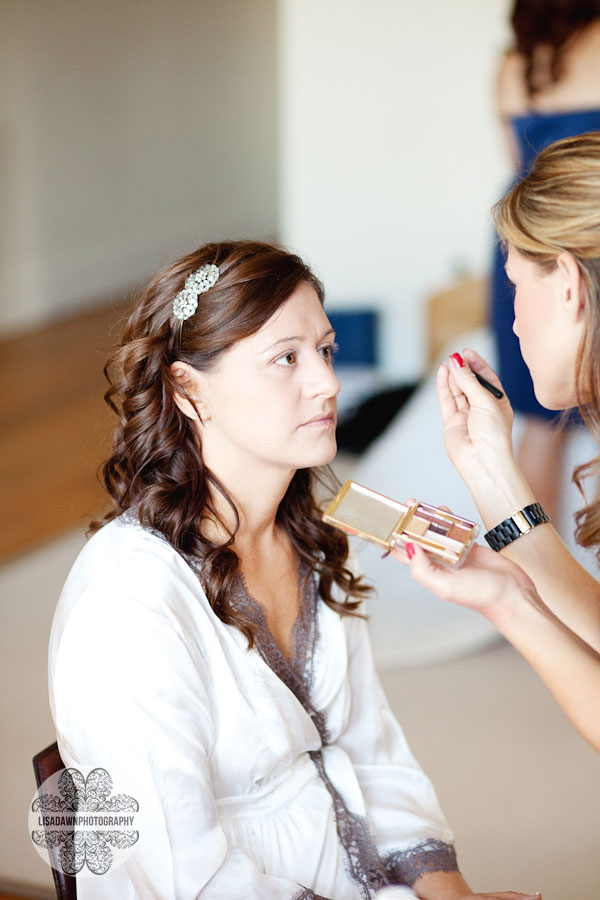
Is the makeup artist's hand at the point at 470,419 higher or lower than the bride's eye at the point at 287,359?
lower

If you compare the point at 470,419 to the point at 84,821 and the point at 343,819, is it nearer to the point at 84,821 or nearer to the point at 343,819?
the point at 343,819

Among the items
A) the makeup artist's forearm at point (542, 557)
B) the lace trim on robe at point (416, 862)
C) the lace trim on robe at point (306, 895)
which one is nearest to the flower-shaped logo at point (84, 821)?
the lace trim on robe at point (306, 895)

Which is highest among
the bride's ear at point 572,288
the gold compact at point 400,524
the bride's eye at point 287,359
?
the bride's ear at point 572,288

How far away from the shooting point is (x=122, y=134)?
530 cm

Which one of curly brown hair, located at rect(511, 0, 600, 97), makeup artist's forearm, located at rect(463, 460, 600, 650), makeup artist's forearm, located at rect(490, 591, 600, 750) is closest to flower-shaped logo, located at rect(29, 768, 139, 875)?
makeup artist's forearm, located at rect(490, 591, 600, 750)

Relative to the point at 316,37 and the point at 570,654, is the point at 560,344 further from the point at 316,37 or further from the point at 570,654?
the point at 316,37

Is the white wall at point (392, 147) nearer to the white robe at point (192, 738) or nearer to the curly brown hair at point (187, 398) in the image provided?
the curly brown hair at point (187, 398)

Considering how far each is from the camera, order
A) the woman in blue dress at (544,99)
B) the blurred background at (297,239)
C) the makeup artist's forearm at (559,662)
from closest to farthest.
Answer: the makeup artist's forearm at (559,662) < the blurred background at (297,239) < the woman in blue dress at (544,99)

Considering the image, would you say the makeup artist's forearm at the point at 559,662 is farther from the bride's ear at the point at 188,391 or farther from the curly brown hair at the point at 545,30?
the curly brown hair at the point at 545,30

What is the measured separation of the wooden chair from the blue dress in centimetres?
249

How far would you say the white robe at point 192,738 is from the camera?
129 centimetres

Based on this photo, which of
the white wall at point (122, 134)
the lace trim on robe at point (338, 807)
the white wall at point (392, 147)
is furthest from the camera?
the white wall at point (122, 134)

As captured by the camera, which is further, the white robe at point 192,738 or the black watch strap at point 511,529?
the black watch strap at point 511,529

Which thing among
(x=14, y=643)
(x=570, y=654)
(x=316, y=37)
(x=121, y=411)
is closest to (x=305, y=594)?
(x=121, y=411)
